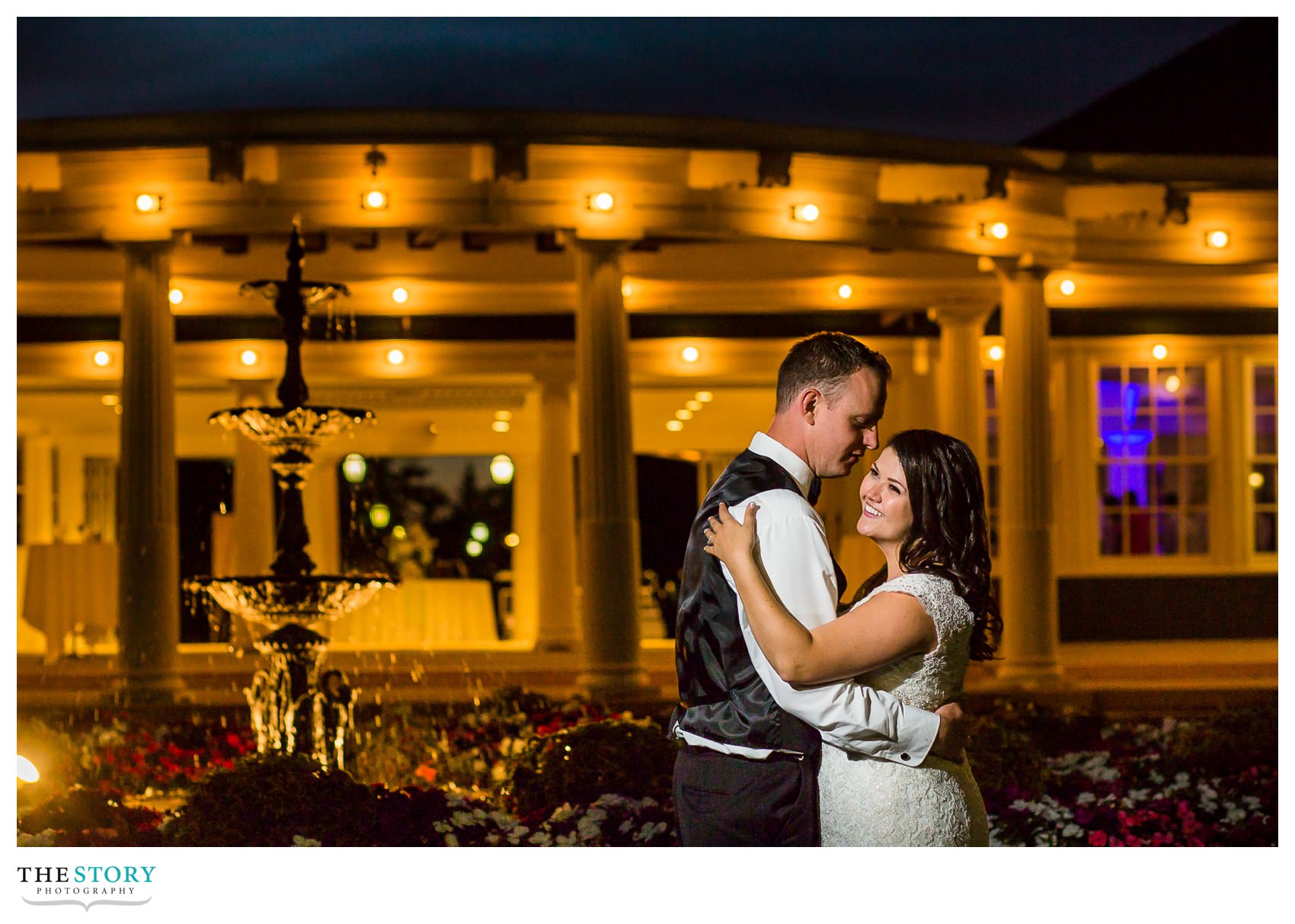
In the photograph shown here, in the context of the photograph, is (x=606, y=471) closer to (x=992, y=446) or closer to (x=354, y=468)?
(x=992, y=446)

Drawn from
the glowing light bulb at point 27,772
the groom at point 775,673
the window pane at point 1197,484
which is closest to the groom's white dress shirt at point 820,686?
the groom at point 775,673

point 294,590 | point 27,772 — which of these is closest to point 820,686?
point 294,590

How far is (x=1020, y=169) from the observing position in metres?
11.8

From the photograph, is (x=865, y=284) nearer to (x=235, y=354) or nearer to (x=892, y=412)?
Answer: (x=892, y=412)

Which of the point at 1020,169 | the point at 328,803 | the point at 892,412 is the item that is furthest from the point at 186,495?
the point at 328,803

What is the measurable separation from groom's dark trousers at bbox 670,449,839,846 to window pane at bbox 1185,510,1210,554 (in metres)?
13.9

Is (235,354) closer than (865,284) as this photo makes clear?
No

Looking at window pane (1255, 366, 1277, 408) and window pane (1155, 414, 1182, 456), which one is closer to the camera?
window pane (1155, 414, 1182, 456)

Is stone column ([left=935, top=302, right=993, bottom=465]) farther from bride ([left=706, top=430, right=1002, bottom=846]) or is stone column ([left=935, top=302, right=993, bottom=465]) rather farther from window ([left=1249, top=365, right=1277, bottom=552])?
bride ([left=706, top=430, right=1002, bottom=846])

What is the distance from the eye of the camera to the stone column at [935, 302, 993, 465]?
13.8 metres

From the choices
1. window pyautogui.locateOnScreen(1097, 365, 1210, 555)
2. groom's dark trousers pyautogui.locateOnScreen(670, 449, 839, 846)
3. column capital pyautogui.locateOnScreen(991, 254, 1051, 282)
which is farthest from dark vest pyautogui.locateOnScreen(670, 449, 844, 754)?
window pyautogui.locateOnScreen(1097, 365, 1210, 555)

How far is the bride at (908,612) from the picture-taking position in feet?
11.4
